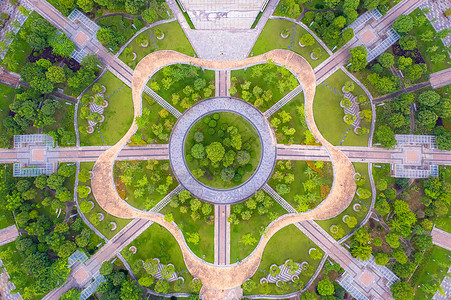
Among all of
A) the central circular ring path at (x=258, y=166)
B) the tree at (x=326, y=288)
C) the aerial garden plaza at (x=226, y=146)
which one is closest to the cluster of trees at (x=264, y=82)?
the aerial garden plaza at (x=226, y=146)

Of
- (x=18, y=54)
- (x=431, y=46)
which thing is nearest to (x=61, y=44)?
Result: (x=18, y=54)

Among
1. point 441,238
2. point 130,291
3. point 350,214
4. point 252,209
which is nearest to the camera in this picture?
point 130,291

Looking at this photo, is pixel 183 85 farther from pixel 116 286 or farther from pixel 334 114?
pixel 116 286

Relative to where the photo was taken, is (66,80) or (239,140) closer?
(239,140)

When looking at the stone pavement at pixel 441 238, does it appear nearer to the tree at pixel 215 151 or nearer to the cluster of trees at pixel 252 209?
the cluster of trees at pixel 252 209

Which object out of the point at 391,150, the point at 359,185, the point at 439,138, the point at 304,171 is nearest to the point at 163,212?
the point at 304,171

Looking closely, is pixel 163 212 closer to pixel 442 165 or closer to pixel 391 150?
pixel 391 150
